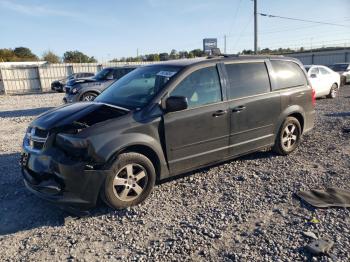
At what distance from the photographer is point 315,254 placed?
2939mm

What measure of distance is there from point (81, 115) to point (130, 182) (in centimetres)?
109

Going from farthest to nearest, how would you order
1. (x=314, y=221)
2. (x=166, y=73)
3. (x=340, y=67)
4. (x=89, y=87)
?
(x=340, y=67), (x=89, y=87), (x=166, y=73), (x=314, y=221)

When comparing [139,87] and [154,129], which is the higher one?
[139,87]

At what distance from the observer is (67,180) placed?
357 centimetres

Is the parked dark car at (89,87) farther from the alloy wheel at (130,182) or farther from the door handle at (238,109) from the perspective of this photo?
the alloy wheel at (130,182)

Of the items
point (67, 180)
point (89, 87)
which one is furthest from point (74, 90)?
point (67, 180)

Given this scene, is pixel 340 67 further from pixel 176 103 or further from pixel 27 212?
pixel 27 212

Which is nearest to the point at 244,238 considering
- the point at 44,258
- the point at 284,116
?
the point at 44,258

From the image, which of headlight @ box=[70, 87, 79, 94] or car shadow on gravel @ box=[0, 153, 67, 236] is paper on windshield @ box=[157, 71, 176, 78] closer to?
car shadow on gravel @ box=[0, 153, 67, 236]

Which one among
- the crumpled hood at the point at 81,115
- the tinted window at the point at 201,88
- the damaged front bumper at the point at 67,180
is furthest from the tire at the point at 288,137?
the damaged front bumper at the point at 67,180

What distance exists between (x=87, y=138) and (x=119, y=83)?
71.5 inches

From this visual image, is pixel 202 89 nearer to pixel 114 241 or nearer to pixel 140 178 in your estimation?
pixel 140 178

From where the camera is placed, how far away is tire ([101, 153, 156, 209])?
3777 mm

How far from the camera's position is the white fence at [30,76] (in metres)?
27.4
